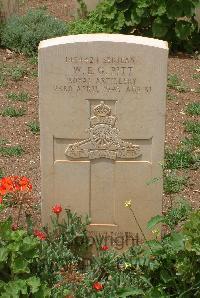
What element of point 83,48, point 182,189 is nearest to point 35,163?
point 182,189

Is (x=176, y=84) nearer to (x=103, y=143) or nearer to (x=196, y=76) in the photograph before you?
(x=196, y=76)

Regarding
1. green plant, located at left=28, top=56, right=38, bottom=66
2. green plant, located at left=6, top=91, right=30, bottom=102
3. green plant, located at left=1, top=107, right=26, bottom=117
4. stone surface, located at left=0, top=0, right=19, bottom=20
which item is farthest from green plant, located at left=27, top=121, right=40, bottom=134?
stone surface, located at left=0, top=0, right=19, bottom=20

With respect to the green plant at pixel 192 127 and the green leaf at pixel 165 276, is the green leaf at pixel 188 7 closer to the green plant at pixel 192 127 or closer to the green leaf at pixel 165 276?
the green plant at pixel 192 127

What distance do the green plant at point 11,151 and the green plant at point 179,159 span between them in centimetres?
128

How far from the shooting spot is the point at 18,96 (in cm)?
753

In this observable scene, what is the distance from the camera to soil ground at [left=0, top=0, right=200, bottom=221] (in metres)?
5.82

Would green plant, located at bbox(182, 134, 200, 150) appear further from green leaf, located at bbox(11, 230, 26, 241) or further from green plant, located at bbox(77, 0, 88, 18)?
green plant, located at bbox(77, 0, 88, 18)

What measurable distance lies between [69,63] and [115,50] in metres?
0.28

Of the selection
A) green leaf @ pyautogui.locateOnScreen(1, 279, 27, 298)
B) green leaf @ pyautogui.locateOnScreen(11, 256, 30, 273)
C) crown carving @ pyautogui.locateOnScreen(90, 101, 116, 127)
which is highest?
crown carving @ pyautogui.locateOnScreen(90, 101, 116, 127)

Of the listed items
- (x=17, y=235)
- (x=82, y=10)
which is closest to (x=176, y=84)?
(x=82, y=10)

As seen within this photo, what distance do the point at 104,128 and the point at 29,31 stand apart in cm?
474

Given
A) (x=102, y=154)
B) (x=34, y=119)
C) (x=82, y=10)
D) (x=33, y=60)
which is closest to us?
(x=102, y=154)

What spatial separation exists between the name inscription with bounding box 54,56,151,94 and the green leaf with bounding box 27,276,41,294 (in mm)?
1107

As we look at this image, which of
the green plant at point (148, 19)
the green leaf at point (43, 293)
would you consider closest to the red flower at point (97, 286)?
the green leaf at point (43, 293)
